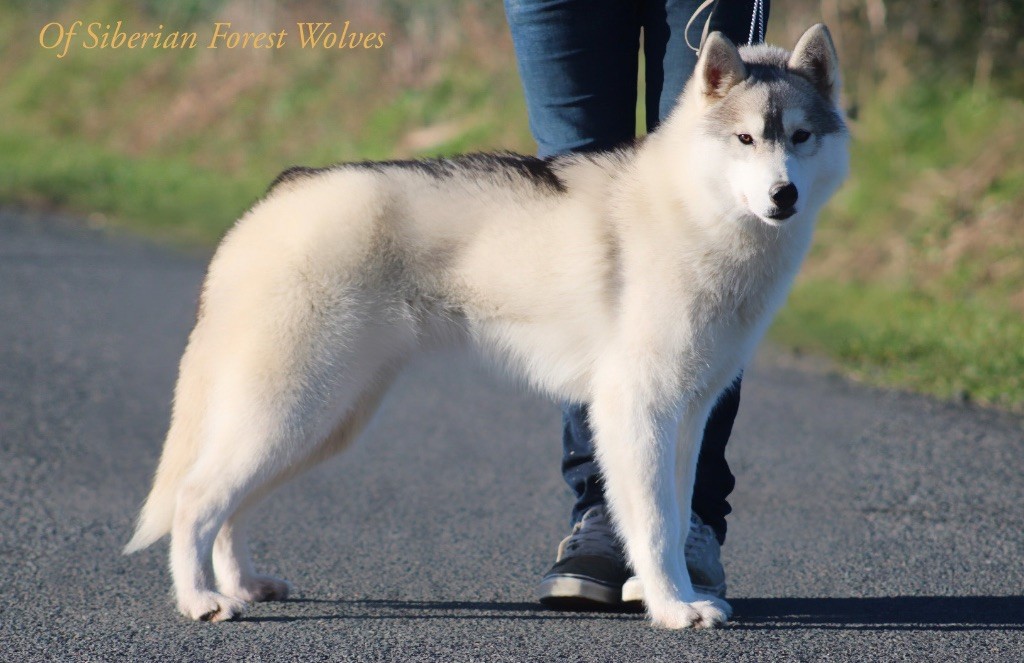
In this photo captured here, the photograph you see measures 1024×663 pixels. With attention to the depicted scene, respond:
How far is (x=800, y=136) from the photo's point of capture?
Answer: 3.06 metres

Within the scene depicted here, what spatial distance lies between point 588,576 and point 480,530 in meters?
0.86

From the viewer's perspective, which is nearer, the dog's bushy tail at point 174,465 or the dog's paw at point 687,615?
the dog's paw at point 687,615

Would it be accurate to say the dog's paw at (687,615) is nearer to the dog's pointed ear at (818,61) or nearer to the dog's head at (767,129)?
the dog's head at (767,129)

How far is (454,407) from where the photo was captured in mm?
5898

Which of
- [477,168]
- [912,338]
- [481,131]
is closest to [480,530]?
[477,168]

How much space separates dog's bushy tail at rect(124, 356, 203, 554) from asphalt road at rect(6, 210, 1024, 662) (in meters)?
0.22

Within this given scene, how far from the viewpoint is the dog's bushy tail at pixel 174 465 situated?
3.29 m

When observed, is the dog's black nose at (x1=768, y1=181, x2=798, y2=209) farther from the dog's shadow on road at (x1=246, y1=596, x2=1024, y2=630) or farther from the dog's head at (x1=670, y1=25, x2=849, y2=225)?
the dog's shadow on road at (x1=246, y1=596, x2=1024, y2=630)

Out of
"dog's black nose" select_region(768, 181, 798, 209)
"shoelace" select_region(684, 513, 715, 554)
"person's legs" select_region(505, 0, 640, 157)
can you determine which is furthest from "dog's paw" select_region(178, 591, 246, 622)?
"dog's black nose" select_region(768, 181, 798, 209)

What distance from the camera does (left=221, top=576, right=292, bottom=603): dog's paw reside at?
337 centimetres

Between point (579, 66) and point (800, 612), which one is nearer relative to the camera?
point (800, 612)

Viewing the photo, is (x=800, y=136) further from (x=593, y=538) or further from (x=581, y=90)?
(x=593, y=538)

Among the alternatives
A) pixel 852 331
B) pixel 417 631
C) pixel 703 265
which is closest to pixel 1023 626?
pixel 703 265

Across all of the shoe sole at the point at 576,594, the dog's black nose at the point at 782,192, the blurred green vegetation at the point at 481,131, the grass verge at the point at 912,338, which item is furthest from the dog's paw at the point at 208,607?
the grass verge at the point at 912,338
